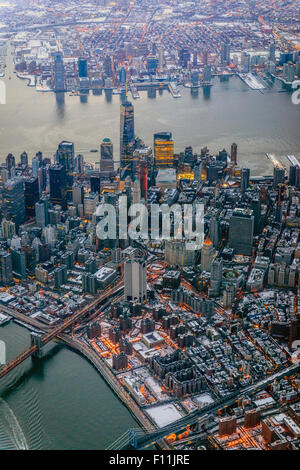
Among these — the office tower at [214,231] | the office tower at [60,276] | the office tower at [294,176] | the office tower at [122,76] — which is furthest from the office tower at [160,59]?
the office tower at [60,276]

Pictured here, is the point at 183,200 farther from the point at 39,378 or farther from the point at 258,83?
the point at 258,83

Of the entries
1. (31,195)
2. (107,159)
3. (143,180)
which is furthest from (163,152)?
→ (31,195)

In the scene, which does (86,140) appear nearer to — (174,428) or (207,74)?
(207,74)

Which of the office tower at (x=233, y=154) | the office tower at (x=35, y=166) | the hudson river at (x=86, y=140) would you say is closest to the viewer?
the hudson river at (x=86, y=140)

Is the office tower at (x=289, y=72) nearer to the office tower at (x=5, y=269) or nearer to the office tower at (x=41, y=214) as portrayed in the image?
the office tower at (x=41, y=214)

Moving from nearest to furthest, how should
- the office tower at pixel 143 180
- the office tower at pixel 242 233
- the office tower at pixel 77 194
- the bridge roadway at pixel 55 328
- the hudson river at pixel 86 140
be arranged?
1. the hudson river at pixel 86 140
2. the bridge roadway at pixel 55 328
3. the office tower at pixel 242 233
4. the office tower at pixel 77 194
5. the office tower at pixel 143 180
